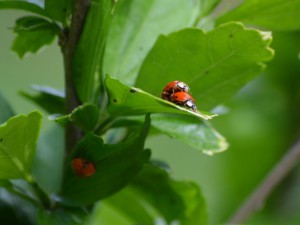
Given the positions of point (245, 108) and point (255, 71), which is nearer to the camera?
point (255, 71)

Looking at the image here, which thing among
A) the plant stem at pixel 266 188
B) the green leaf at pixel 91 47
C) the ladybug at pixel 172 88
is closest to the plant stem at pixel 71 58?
the green leaf at pixel 91 47

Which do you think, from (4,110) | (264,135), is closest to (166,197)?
(4,110)

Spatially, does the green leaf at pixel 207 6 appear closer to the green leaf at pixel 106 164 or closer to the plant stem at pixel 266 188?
the green leaf at pixel 106 164

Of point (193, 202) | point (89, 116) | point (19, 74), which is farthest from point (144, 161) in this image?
point (19, 74)

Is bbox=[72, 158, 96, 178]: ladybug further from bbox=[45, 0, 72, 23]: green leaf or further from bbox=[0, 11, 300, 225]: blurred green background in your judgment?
bbox=[0, 11, 300, 225]: blurred green background

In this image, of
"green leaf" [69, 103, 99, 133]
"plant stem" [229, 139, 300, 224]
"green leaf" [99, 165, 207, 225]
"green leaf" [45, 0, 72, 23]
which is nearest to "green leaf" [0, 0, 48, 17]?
"green leaf" [45, 0, 72, 23]

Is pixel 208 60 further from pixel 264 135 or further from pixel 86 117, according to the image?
pixel 264 135

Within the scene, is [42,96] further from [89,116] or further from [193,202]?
[193,202]
